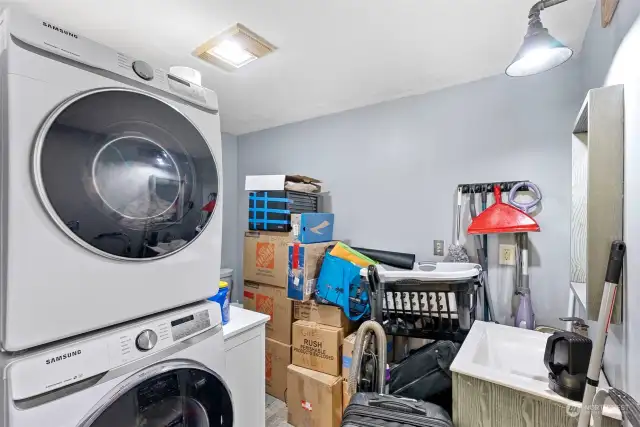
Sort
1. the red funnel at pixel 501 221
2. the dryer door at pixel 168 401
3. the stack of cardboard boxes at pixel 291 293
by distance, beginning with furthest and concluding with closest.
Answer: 1. the stack of cardboard boxes at pixel 291 293
2. the red funnel at pixel 501 221
3. the dryer door at pixel 168 401

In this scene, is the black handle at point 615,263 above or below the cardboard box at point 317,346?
above

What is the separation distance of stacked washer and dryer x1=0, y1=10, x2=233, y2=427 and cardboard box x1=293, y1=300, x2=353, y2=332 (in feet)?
3.85

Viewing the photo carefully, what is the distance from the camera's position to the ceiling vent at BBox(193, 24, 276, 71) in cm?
160

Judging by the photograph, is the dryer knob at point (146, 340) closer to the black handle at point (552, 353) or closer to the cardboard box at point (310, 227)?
the black handle at point (552, 353)

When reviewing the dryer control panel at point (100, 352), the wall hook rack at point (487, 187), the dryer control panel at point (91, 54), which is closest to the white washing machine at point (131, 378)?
the dryer control panel at point (100, 352)

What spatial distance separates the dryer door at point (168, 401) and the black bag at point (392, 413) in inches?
19.1

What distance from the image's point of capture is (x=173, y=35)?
1604 mm

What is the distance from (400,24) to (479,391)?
1.67 metres

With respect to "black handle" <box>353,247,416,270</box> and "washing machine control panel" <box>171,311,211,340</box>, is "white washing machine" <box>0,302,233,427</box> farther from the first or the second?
"black handle" <box>353,247,416,270</box>

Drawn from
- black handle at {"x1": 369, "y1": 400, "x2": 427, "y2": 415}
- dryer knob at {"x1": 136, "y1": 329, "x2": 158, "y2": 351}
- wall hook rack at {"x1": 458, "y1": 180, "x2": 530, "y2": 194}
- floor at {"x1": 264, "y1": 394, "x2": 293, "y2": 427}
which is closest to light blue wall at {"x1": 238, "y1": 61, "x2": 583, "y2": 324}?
wall hook rack at {"x1": 458, "y1": 180, "x2": 530, "y2": 194}

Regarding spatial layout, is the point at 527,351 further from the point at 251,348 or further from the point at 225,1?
the point at 225,1

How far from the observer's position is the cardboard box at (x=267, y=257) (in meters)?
2.50

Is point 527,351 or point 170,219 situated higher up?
point 170,219

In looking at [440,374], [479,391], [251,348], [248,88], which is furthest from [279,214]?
[479,391]
